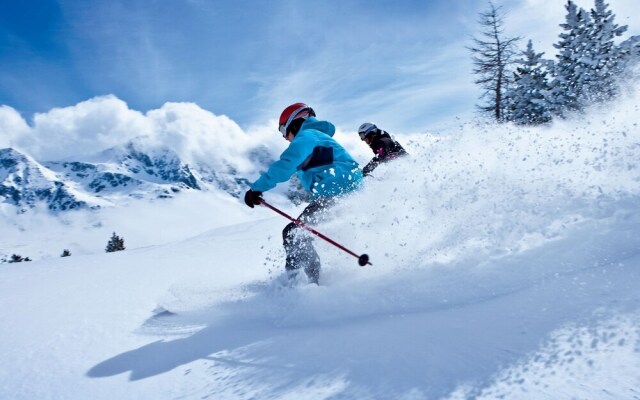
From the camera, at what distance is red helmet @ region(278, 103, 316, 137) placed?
501cm

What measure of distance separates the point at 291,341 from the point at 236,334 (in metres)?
0.69

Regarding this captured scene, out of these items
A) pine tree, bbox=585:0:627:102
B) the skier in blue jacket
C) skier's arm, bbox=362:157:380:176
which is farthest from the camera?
pine tree, bbox=585:0:627:102

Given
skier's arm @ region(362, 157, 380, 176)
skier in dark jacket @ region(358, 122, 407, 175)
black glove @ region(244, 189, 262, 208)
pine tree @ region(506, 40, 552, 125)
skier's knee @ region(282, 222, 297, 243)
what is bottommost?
skier's knee @ region(282, 222, 297, 243)

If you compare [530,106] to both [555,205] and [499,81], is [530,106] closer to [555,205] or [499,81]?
[499,81]

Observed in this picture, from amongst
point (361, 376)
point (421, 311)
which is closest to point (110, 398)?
point (361, 376)

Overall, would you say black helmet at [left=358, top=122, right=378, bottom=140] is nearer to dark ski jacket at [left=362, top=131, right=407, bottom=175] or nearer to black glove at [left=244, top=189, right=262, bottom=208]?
dark ski jacket at [left=362, top=131, right=407, bottom=175]

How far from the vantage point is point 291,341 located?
2.80m

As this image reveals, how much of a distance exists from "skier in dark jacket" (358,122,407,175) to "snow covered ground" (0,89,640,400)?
1.29 m

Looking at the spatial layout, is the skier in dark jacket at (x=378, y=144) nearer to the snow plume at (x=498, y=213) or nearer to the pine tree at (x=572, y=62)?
the snow plume at (x=498, y=213)

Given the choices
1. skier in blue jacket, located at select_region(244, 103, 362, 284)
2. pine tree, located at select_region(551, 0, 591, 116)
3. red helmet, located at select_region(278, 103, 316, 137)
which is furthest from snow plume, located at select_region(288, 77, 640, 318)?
pine tree, located at select_region(551, 0, 591, 116)

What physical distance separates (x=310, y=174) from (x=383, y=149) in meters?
2.85

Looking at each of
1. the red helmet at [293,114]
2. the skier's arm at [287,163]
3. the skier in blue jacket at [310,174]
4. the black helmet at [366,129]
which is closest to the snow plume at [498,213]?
the skier in blue jacket at [310,174]

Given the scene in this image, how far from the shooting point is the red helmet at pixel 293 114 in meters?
5.01

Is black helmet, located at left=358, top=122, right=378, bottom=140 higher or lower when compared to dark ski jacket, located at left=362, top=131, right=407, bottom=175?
higher
